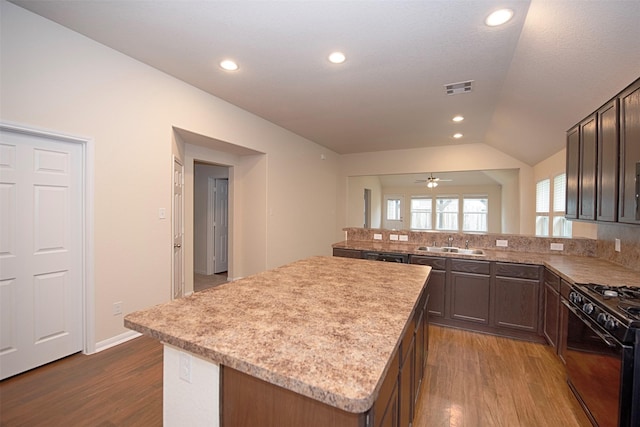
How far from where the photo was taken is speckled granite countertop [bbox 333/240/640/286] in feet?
7.21

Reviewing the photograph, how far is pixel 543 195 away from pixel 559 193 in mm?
820

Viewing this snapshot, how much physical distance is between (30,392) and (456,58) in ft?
14.2

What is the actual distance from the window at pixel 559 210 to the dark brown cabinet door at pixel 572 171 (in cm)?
124

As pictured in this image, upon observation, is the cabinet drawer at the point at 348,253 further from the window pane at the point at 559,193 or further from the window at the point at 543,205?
the window at the point at 543,205

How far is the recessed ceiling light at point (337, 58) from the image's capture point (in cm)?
260

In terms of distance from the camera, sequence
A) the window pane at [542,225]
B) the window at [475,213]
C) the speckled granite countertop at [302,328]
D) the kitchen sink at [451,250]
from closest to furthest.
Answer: the speckled granite countertop at [302,328], the kitchen sink at [451,250], the window pane at [542,225], the window at [475,213]

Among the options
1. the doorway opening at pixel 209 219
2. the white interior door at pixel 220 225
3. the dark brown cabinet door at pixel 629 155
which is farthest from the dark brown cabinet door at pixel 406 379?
the white interior door at pixel 220 225


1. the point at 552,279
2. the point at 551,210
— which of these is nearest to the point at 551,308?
the point at 552,279

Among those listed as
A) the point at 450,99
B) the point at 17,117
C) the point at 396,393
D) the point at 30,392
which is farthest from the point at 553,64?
the point at 30,392

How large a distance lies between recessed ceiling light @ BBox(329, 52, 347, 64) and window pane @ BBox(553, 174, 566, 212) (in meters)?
3.47

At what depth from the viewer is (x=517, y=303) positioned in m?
3.04

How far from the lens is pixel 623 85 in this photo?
80.6 inches

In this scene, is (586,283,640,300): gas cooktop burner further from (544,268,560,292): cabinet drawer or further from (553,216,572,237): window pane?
(553,216,572,237): window pane

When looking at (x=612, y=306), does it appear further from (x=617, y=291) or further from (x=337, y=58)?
(x=337, y=58)
